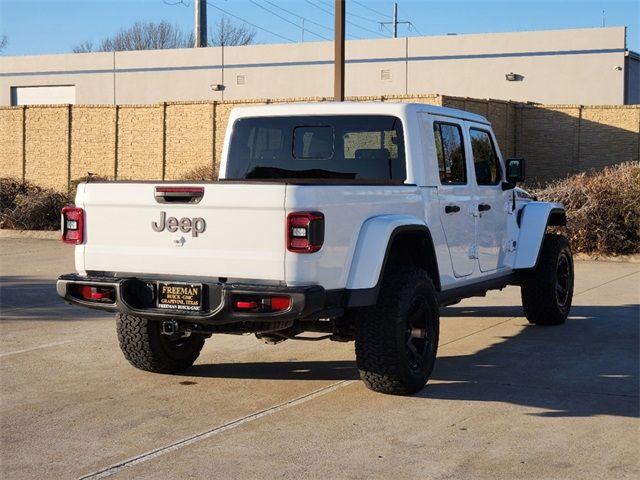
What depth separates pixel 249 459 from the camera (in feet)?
18.6

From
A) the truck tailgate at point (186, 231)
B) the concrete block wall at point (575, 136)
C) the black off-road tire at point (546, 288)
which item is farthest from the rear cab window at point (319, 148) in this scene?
the concrete block wall at point (575, 136)

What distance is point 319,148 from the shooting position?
27.2 ft

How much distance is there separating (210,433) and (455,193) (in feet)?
10.0

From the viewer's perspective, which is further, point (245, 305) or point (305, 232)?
point (245, 305)

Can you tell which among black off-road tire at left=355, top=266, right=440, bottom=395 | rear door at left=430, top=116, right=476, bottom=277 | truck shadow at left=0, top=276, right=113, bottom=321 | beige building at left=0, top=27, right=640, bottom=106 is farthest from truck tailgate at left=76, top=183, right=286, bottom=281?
beige building at left=0, top=27, right=640, bottom=106

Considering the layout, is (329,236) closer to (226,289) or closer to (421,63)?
(226,289)

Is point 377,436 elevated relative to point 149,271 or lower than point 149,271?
lower

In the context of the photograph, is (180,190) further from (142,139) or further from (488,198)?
(142,139)

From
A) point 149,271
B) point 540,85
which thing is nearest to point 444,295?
point 149,271

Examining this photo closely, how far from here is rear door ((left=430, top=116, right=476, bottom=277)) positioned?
8000mm

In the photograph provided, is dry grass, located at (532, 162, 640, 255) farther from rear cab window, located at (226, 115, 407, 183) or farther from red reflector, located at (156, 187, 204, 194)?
red reflector, located at (156, 187, 204, 194)

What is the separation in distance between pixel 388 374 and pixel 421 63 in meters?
36.9

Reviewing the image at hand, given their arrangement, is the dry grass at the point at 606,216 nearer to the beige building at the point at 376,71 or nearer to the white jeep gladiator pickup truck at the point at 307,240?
the white jeep gladiator pickup truck at the point at 307,240

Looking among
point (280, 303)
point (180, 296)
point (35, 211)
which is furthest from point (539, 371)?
point (35, 211)
